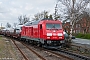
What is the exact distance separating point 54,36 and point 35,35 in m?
4.08

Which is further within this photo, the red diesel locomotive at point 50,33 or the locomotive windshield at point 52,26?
the locomotive windshield at point 52,26

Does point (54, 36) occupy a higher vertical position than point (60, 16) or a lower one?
lower

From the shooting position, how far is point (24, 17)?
116188 mm

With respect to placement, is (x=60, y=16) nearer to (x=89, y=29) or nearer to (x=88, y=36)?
(x=88, y=36)

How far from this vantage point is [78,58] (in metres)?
16.3

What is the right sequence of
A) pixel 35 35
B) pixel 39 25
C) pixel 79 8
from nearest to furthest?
1. pixel 39 25
2. pixel 35 35
3. pixel 79 8

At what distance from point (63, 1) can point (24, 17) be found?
3052 inches

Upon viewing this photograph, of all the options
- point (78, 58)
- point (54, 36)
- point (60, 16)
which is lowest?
point (78, 58)

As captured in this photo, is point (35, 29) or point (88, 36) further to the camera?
point (88, 36)

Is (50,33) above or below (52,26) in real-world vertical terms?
below

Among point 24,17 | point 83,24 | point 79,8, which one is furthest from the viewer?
point 24,17

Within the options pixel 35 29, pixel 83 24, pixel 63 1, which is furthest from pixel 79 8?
pixel 83 24

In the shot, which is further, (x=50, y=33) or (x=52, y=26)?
(x=52, y=26)

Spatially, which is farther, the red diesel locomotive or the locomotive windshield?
the locomotive windshield
